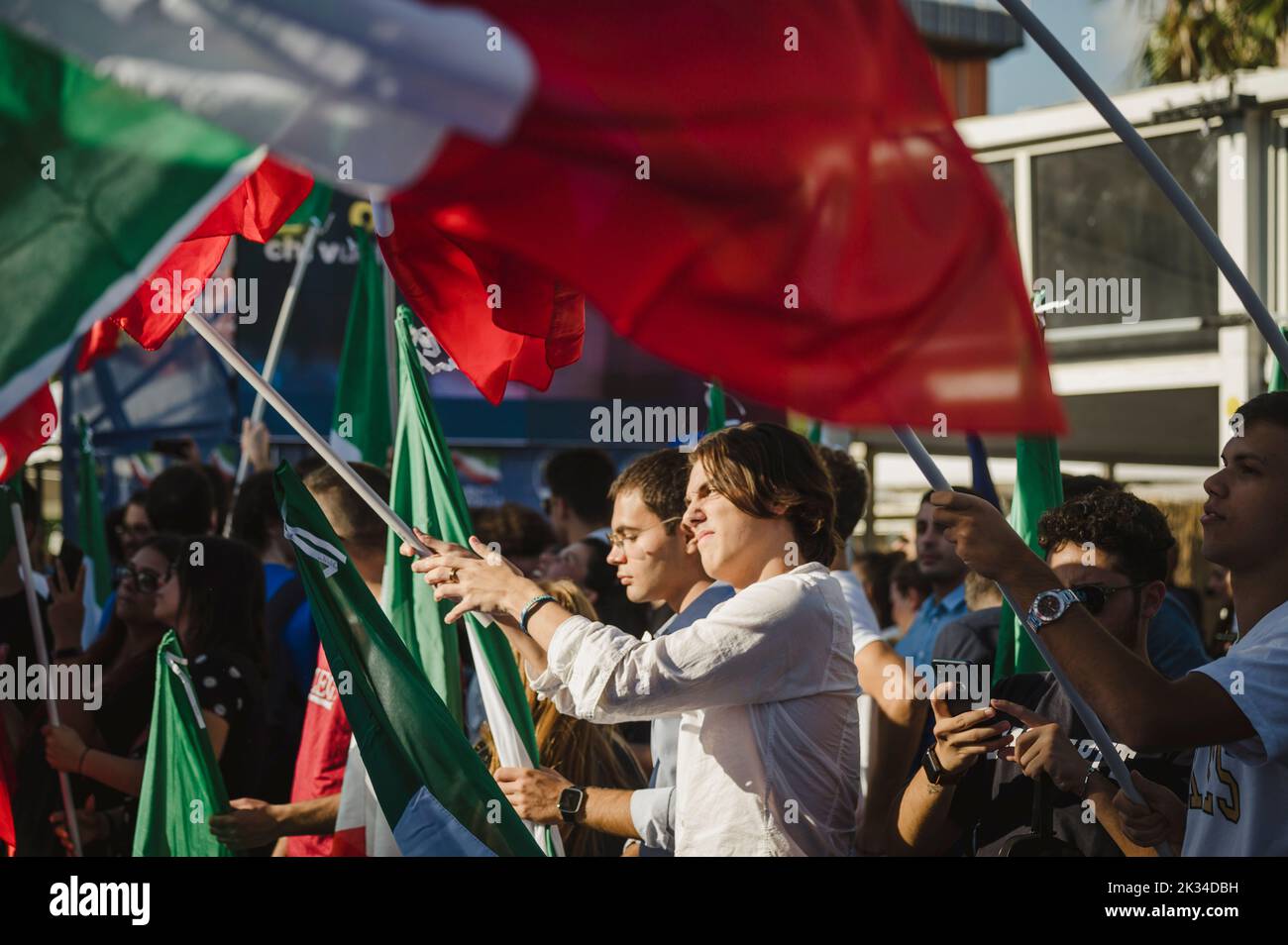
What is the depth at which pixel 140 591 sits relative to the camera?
15.4 feet

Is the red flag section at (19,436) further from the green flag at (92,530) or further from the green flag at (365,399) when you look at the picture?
the green flag at (92,530)

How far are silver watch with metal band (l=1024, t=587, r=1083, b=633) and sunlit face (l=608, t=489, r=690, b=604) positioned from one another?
121 centimetres

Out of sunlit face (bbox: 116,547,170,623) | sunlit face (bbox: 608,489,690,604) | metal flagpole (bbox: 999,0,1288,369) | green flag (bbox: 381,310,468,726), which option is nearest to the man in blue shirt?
green flag (bbox: 381,310,468,726)

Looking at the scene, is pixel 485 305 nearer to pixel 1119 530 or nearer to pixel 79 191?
pixel 79 191

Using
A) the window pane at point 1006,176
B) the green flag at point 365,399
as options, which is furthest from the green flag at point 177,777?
the window pane at point 1006,176

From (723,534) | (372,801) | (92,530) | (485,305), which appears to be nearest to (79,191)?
(485,305)

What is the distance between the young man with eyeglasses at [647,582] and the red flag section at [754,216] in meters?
1.27

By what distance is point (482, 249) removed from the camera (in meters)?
3.23

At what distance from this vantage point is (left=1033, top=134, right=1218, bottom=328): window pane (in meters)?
12.4

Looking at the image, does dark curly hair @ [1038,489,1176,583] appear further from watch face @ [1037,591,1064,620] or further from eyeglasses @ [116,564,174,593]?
eyeglasses @ [116,564,174,593]

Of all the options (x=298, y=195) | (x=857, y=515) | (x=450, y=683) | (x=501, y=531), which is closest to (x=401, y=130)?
(x=298, y=195)

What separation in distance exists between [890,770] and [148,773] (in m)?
2.15
